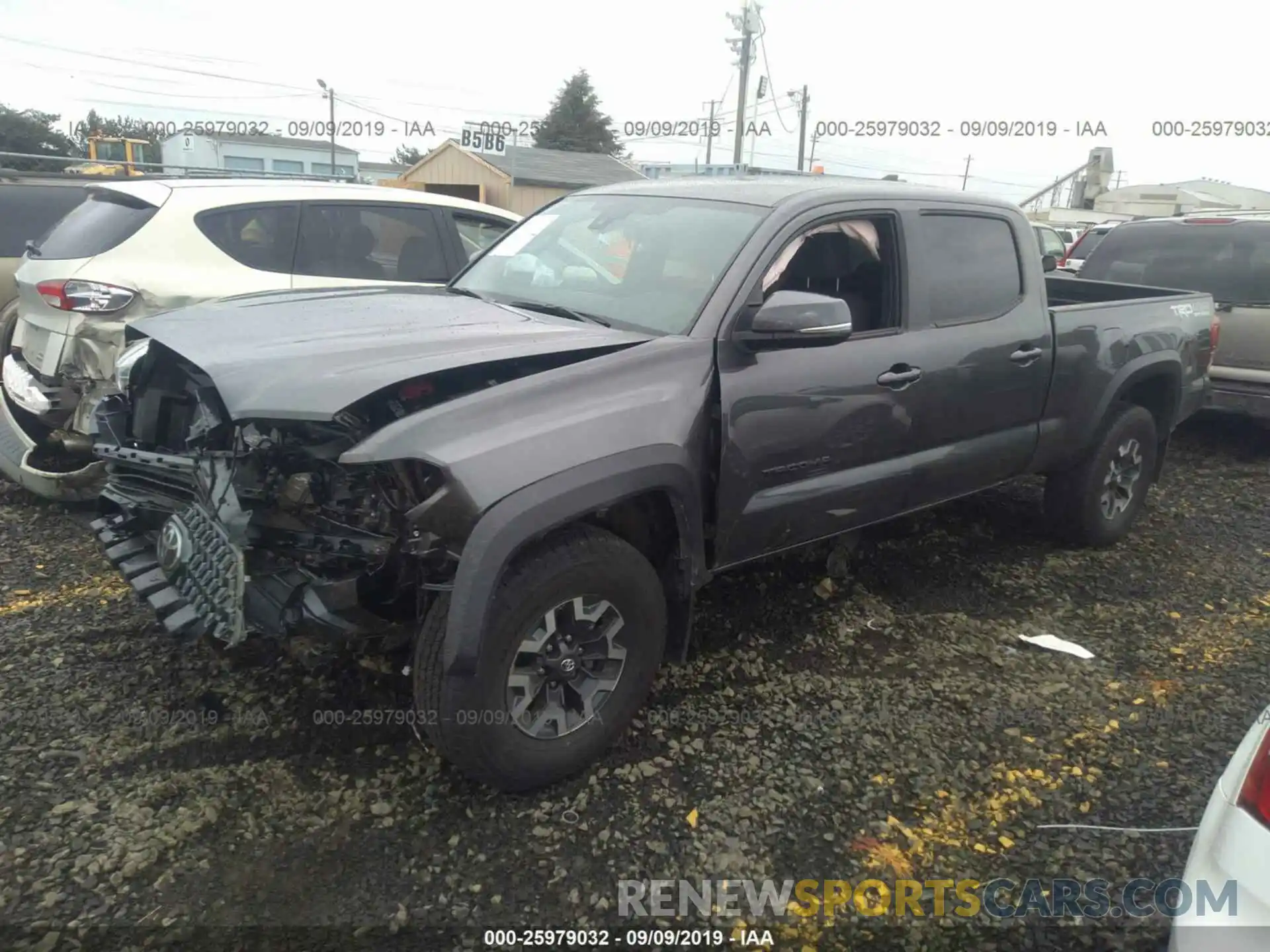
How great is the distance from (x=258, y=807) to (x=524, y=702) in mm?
836

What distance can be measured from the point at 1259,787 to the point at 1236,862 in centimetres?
16

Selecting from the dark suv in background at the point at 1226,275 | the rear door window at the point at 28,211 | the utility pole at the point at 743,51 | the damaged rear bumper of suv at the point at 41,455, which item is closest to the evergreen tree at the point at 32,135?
the utility pole at the point at 743,51

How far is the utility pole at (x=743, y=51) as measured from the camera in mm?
23203

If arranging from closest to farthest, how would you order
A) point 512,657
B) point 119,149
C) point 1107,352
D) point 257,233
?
point 512,657 → point 1107,352 → point 257,233 → point 119,149

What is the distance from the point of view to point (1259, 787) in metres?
1.72

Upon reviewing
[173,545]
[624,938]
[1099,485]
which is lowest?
[624,938]

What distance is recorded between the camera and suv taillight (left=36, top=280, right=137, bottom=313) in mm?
4273

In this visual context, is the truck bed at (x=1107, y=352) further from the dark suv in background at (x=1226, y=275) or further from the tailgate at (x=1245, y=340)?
the tailgate at (x=1245, y=340)

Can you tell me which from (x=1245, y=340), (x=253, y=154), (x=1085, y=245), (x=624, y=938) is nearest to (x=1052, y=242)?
(x=1085, y=245)

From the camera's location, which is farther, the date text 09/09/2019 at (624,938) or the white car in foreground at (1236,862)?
the date text 09/09/2019 at (624,938)

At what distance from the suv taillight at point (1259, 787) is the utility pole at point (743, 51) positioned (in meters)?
22.9

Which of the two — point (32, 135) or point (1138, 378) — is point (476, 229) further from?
point (32, 135)

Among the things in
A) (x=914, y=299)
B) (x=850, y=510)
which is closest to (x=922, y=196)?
(x=914, y=299)

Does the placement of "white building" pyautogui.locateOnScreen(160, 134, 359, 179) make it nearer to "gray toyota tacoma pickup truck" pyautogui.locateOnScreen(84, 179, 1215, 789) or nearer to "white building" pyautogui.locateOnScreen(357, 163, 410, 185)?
"white building" pyautogui.locateOnScreen(357, 163, 410, 185)
